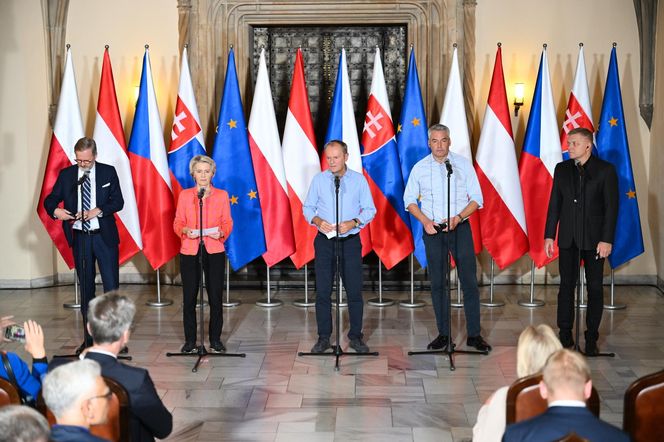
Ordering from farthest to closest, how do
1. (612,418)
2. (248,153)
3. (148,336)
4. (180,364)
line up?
(248,153)
(148,336)
(180,364)
(612,418)

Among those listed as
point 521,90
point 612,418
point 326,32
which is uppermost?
point 326,32

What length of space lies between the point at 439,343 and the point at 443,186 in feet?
4.17

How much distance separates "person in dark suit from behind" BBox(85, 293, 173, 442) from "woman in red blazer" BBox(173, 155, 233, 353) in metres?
2.92

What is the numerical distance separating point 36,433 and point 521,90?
8004 mm

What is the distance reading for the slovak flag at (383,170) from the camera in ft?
29.8

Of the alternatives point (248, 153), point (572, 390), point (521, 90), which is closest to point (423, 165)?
point (248, 153)

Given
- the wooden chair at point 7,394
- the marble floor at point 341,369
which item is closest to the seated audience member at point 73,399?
the wooden chair at point 7,394

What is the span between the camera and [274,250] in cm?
925

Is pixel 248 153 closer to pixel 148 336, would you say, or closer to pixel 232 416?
pixel 148 336

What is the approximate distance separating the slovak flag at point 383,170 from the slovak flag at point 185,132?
5.46ft

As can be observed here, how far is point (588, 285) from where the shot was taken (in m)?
7.38

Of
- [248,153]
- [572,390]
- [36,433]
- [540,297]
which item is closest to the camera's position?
[36,433]

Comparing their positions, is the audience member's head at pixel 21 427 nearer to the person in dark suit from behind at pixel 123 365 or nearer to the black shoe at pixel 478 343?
the person in dark suit from behind at pixel 123 365

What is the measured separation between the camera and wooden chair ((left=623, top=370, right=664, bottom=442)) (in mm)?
3748
